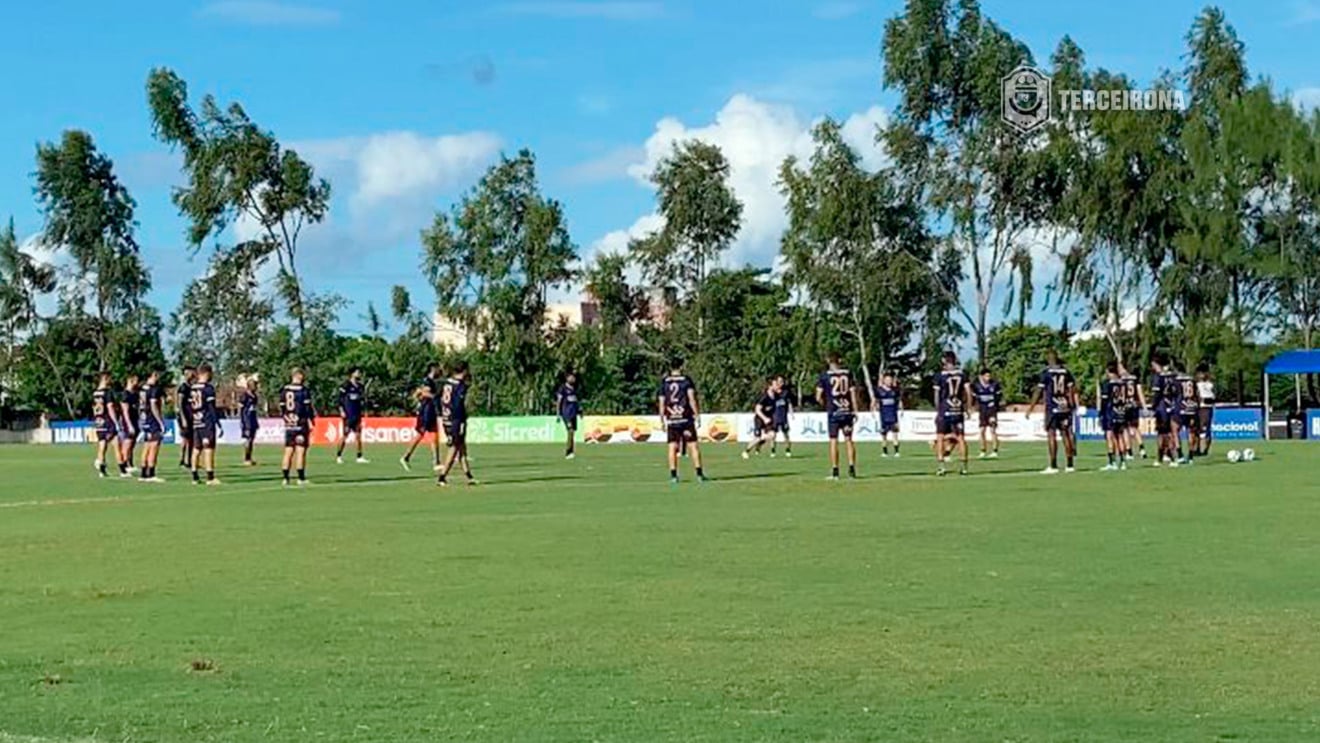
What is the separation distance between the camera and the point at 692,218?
255 ft

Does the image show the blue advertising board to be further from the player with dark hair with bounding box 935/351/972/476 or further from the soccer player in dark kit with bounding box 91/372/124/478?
the soccer player in dark kit with bounding box 91/372/124/478

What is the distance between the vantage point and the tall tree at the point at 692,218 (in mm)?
77625

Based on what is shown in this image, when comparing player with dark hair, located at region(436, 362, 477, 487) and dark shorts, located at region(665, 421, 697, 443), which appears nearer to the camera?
player with dark hair, located at region(436, 362, 477, 487)

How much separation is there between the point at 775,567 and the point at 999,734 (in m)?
7.03

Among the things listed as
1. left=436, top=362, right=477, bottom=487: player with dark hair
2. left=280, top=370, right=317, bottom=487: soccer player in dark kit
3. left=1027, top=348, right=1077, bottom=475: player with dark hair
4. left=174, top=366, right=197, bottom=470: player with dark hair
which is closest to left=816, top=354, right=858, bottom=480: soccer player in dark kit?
left=1027, top=348, right=1077, bottom=475: player with dark hair

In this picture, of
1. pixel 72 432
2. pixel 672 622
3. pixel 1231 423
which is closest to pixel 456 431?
pixel 672 622

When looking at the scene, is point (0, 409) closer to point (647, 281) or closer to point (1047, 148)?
point (647, 281)

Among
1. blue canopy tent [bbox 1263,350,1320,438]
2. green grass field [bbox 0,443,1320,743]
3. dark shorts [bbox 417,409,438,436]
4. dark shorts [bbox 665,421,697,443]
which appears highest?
blue canopy tent [bbox 1263,350,1320,438]

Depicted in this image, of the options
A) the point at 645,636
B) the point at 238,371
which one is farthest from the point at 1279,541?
the point at 238,371

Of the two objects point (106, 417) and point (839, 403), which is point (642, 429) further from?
point (839, 403)

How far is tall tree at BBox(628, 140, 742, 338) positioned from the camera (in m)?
77.6

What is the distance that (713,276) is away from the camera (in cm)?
7838

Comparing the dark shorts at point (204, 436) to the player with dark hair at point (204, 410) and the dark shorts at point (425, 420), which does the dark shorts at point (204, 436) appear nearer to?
the player with dark hair at point (204, 410)

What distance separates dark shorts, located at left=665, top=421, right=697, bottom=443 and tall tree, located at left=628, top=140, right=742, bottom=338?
47.7 meters
